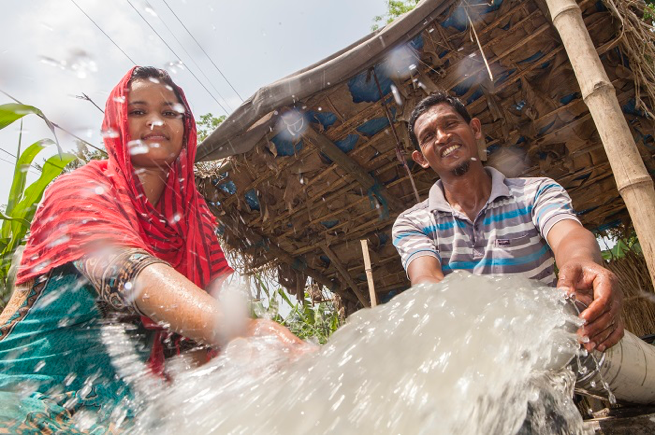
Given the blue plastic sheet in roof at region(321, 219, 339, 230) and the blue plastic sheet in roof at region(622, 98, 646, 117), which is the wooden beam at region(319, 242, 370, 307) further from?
the blue plastic sheet in roof at region(622, 98, 646, 117)

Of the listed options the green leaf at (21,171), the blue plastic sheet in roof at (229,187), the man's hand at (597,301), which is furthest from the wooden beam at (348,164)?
the man's hand at (597,301)

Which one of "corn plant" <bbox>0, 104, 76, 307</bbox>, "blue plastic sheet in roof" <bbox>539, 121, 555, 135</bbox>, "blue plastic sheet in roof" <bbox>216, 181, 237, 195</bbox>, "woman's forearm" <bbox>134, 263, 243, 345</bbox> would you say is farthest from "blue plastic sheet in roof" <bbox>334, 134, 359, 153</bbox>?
"woman's forearm" <bbox>134, 263, 243, 345</bbox>

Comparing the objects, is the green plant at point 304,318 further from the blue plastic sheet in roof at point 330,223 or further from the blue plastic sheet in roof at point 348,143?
the blue plastic sheet in roof at point 348,143

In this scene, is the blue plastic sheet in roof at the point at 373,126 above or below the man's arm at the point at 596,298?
above

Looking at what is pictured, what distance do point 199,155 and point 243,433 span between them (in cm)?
322

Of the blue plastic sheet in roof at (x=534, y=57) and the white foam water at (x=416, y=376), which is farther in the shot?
the blue plastic sheet in roof at (x=534, y=57)

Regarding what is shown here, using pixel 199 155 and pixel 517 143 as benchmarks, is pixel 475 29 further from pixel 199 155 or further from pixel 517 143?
pixel 199 155

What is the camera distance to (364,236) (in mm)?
5297

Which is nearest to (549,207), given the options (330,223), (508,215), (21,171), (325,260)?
(508,215)

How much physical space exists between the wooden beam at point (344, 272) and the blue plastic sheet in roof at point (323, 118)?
1.90m

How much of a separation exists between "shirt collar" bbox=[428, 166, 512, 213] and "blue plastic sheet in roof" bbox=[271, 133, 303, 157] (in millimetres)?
1625

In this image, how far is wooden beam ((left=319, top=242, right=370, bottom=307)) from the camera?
5.38 meters

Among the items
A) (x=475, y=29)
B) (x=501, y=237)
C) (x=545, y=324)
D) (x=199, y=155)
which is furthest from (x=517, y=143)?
(x=545, y=324)

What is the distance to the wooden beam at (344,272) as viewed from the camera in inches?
212
